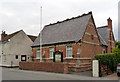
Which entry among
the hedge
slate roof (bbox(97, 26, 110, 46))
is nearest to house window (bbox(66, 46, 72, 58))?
the hedge

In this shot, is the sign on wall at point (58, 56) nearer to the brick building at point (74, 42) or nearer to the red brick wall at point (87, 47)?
the brick building at point (74, 42)

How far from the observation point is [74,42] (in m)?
19.9

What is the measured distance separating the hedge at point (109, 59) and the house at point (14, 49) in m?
20.5

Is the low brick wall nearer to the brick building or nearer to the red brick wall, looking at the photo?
the brick building

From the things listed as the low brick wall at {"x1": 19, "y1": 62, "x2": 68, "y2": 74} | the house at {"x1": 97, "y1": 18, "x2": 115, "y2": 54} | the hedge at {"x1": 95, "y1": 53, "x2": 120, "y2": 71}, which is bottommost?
the low brick wall at {"x1": 19, "y1": 62, "x2": 68, "y2": 74}

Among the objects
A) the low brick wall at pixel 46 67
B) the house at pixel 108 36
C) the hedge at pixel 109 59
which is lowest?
the low brick wall at pixel 46 67

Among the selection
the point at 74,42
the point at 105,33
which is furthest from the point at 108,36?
the point at 74,42

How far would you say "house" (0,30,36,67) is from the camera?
2994cm

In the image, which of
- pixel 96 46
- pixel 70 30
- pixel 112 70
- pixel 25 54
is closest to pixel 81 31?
pixel 70 30

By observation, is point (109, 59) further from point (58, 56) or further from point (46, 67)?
point (46, 67)

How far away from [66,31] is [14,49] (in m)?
14.4

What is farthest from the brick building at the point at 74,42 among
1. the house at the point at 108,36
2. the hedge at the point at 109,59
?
the hedge at the point at 109,59

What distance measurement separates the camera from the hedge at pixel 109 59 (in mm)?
15727

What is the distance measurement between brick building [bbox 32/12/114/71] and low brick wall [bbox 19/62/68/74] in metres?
2.92
